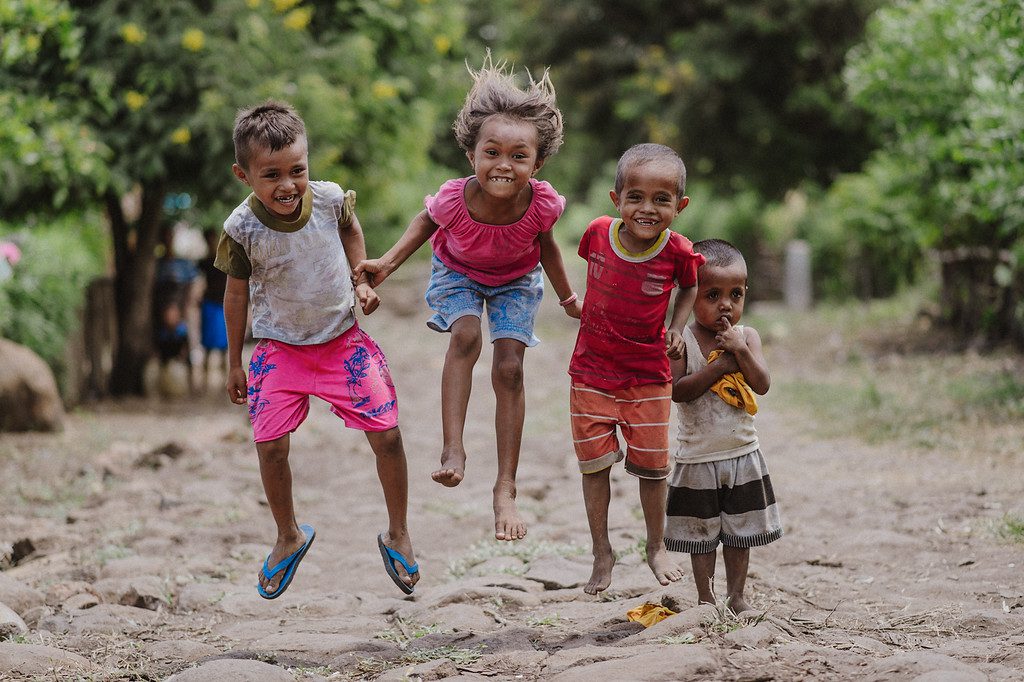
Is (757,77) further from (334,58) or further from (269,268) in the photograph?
(269,268)

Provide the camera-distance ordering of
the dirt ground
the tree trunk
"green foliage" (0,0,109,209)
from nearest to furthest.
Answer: the dirt ground
"green foliage" (0,0,109,209)
the tree trunk

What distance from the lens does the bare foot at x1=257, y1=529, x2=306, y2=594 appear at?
14.2ft

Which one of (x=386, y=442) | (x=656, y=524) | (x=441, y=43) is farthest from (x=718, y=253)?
(x=441, y=43)

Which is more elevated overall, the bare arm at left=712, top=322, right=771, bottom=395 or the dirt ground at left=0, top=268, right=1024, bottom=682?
the bare arm at left=712, top=322, right=771, bottom=395

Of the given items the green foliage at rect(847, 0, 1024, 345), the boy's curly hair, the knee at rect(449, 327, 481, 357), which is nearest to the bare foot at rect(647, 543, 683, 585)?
the knee at rect(449, 327, 481, 357)

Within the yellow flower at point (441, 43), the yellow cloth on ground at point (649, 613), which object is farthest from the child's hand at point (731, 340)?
the yellow flower at point (441, 43)

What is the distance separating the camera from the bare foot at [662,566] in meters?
4.14

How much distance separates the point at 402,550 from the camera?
4383 millimetres

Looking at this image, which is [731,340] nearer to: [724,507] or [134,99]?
[724,507]

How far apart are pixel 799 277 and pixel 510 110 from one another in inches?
553

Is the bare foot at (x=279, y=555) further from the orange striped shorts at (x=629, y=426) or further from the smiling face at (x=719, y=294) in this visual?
the smiling face at (x=719, y=294)

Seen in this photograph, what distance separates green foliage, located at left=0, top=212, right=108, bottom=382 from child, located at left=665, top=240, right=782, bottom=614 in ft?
21.6

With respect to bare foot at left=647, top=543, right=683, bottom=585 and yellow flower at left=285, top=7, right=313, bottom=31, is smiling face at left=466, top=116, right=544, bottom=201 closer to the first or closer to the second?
bare foot at left=647, top=543, right=683, bottom=585

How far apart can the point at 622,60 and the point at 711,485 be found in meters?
14.6
